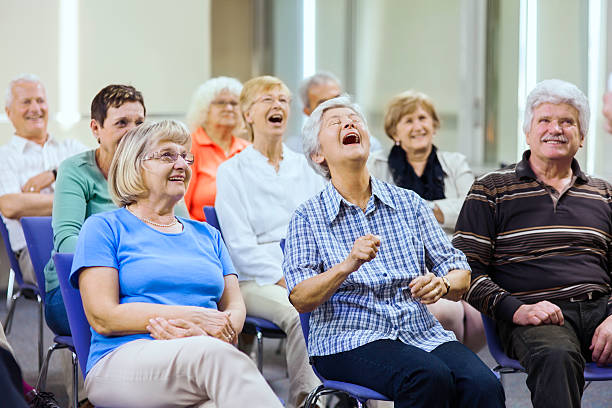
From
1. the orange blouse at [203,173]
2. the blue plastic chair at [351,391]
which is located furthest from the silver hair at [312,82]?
the blue plastic chair at [351,391]

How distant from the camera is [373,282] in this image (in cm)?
236

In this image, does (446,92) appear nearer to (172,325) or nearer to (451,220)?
(451,220)

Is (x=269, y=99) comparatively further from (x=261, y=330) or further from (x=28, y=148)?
(x=28, y=148)

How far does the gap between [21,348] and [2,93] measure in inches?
A: 69.9

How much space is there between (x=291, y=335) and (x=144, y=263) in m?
0.87

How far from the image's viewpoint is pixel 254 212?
3.36 meters

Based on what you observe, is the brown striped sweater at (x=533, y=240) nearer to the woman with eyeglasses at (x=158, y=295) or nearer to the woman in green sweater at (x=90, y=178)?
the woman with eyeglasses at (x=158, y=295)

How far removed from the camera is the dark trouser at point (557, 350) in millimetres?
2408

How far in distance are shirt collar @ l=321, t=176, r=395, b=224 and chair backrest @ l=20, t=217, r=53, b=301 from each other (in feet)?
3.72

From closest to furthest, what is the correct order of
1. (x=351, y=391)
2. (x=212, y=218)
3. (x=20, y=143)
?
(x=351, y=391)
(x=212, y=218)
(x=20, y=143)

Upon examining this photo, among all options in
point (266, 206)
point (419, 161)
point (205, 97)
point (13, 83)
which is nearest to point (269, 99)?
point (266, 206)

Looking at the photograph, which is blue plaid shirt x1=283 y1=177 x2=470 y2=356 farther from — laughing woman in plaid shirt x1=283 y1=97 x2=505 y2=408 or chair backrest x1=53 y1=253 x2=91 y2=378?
chair backrest x1=53 y1=253 x2=91 y2=378

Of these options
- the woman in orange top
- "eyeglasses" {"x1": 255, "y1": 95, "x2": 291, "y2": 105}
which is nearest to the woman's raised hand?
"eyeglasses" {"x1": 255, "y1": 95, "x2": 291, "y2": 105}

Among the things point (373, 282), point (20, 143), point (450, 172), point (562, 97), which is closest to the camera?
point (373, 282)
